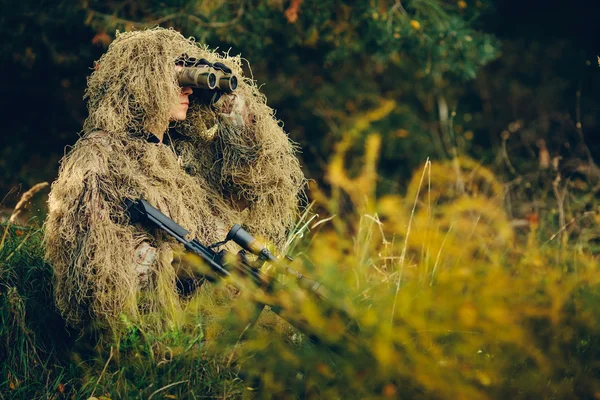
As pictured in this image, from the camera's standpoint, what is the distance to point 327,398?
2.05m

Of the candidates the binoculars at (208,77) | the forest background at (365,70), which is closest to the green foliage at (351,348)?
the binoculars at (208,77)

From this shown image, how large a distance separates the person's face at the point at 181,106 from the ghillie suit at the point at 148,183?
2.0 inches

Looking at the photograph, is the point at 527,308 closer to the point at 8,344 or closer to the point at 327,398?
the point at 327,398

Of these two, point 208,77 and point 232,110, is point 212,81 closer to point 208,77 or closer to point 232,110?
point 208,77

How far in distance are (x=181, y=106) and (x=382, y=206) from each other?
3.82ft

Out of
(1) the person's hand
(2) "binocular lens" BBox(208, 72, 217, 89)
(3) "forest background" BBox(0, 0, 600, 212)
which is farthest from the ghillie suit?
(3) "forest background" BBox(0, 0, 600, 212)

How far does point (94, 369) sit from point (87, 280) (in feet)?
1.54

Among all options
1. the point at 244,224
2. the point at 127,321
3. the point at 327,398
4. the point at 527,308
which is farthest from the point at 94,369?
the point at 527,308

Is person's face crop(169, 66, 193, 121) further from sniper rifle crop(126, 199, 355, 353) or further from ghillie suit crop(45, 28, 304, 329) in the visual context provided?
sniper rifle crop(126, 199, 355, 353)

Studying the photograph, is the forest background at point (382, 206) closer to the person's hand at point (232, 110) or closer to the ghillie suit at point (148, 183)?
the ghillie suit at point (148, 183)

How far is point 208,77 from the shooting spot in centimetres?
300

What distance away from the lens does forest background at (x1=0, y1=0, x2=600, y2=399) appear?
79.2 inches

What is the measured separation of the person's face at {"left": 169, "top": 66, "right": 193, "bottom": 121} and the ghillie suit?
0.05 metres

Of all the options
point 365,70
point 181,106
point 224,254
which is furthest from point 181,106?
point 365,70
